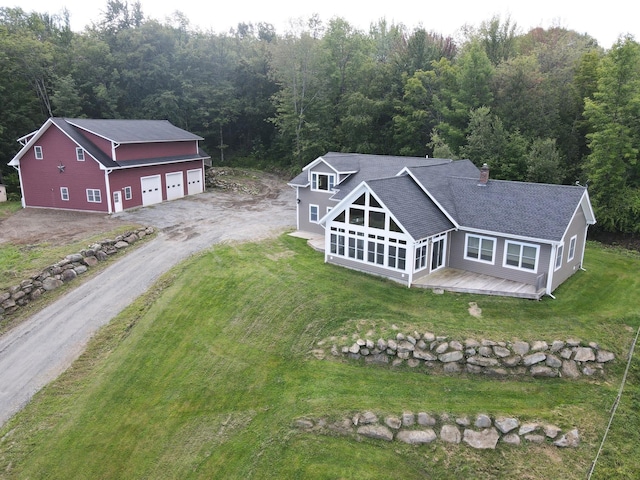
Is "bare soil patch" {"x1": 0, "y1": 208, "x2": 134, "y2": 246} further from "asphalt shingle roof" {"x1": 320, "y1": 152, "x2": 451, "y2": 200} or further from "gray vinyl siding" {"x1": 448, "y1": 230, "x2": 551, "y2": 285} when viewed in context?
"gray vinyl siding" {"x1": 448, "y1": 230, "x2": 551, "y2": 285}

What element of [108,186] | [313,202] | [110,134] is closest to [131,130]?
[110,134]

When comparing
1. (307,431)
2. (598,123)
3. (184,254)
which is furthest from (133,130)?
(598,123)

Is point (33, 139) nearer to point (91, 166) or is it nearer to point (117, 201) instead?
point (91, 166)

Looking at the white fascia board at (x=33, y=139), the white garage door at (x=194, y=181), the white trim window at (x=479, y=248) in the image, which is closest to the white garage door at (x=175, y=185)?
the white garage door at (x=194, y=181)

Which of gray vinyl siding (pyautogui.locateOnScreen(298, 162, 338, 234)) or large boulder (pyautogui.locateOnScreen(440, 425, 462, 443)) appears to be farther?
gray vinyl siding (pyautogui.locateOnScreen(298, 162, 338, 234))

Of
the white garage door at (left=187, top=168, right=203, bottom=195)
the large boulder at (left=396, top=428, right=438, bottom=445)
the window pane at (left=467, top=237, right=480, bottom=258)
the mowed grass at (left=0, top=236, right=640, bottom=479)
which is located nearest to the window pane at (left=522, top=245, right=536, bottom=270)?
the mowed grass at (left=0, top=236, right=640, bottom=479)

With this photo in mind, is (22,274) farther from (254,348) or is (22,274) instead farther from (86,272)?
(254,348)
